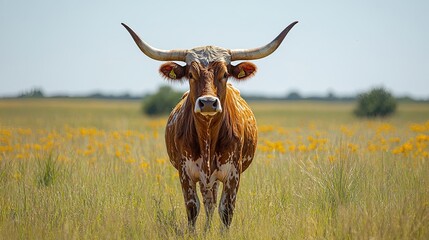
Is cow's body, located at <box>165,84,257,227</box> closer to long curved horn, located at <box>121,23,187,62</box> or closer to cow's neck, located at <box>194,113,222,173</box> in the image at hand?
cow's neck, located at <box>194,113,222,173</box>

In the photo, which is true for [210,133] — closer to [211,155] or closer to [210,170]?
[211,155]

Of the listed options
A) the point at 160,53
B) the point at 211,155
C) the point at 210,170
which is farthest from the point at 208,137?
the point at 160,53

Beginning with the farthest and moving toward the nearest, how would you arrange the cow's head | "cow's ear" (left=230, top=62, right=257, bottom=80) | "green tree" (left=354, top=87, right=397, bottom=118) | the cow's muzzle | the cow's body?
"green tree" (left=354, top=87, right=397, bottom=118)
"cow's ear" (left=230, top=62, right=257, bottom=80)
the cow's body
the cow's head
the cow's muzzle

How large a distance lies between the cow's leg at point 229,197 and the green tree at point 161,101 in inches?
1797

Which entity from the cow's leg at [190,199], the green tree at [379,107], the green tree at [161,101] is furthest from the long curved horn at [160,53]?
the green tree at [161,101]

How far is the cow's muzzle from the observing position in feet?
19.0

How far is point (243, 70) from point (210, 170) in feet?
4.48

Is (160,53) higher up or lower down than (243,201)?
higher up

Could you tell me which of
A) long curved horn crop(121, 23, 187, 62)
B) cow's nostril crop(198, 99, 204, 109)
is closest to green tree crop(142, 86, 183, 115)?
long curved horn crop(121, 23, 187, 62)

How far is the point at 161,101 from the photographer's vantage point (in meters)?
53.3

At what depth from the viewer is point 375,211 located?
239 inches

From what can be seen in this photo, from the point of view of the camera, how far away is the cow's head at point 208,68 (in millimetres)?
5969

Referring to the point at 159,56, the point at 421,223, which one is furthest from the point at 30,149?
the point at 421,223

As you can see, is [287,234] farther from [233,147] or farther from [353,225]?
[233,147]
